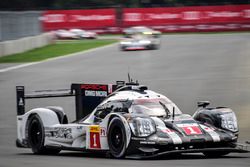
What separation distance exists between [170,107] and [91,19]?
57.7 metres

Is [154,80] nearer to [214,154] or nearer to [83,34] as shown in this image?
[214,154]

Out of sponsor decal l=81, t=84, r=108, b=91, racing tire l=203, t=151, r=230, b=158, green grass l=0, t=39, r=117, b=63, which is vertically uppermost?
green grass l=0, t=39, r=117, b=63

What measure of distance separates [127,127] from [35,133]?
305 cm

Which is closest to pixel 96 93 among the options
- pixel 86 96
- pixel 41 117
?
pixel 86 96

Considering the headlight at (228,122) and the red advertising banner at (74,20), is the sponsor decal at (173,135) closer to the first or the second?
the headlight at (228,122)

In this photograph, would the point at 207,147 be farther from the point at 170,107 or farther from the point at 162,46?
the point at 162,46

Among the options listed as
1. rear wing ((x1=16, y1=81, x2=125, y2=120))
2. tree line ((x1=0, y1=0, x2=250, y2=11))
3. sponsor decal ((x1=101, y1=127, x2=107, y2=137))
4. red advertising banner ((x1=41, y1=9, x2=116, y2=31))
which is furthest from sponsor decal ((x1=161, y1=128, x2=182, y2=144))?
tree line ((x1=0, y1=0, x2=250, y2=11))

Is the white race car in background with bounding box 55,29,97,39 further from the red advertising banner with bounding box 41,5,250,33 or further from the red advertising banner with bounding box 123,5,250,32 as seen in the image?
the red advertising banner with bounding box 123,5,250,32

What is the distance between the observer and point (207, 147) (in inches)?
453

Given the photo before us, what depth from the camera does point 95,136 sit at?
12.2m

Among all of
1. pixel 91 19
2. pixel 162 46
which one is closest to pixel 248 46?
pixel 162 46

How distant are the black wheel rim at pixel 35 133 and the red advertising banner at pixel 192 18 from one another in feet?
177

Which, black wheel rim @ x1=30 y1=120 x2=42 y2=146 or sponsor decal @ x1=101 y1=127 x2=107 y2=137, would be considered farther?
black wheel rim @ x1=30 y1=120 x2=42 y2=146

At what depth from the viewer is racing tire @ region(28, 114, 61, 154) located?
Answer: 13.6 metres
